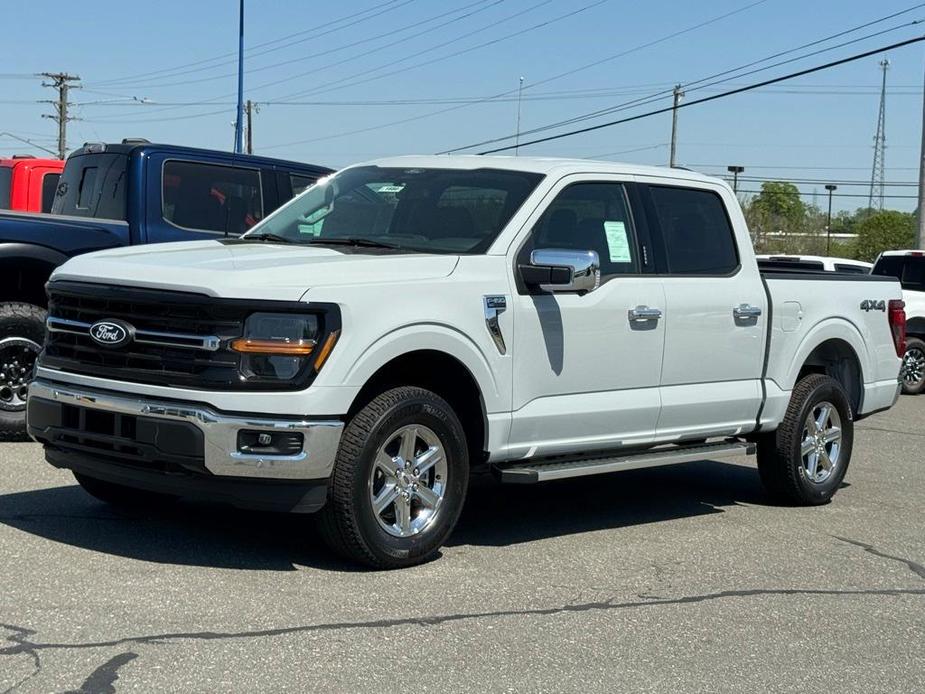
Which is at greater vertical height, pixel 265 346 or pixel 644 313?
pixel 644 313

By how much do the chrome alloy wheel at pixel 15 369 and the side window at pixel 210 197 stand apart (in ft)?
4.72

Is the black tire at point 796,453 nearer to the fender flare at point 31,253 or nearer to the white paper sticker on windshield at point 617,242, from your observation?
the white paper sticker on windshield at point 617,242

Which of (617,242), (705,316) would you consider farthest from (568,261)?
(705,316)

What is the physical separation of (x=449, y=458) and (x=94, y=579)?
1.71 m

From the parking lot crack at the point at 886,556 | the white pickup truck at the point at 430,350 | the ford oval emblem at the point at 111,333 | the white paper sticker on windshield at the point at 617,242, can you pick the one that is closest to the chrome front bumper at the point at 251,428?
the white pickup truck at the point at 430,350

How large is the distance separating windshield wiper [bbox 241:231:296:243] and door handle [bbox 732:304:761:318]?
2627mm

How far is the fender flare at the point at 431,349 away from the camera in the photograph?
6062 millimetres

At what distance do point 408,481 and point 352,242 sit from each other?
143 cm

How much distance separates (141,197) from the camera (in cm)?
1011

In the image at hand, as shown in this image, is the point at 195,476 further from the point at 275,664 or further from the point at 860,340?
the point at 860,340

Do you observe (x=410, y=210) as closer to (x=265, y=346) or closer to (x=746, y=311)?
(x=265, y=346)

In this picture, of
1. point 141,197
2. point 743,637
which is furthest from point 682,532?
point 141,197

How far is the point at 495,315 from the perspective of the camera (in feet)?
22.0

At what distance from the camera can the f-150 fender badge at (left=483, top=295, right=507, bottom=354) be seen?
666cm
